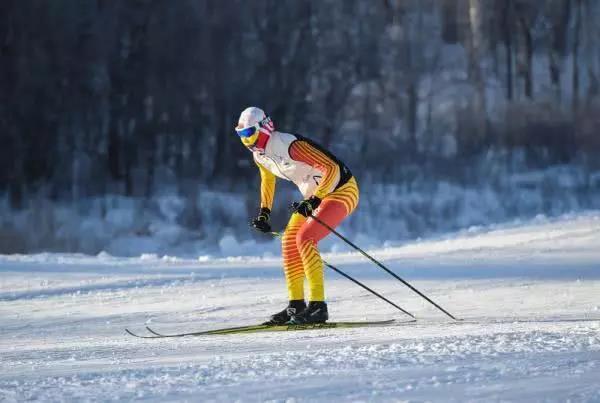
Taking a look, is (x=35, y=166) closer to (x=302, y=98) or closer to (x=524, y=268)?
(x=302, y=98)

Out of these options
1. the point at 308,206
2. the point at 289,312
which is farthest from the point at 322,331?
the point at 308,206

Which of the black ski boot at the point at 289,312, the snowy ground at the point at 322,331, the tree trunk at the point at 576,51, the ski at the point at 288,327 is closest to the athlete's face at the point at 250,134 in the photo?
the black ski boot at the point at 289,312

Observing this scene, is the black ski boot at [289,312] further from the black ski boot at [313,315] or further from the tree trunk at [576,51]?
the tree trunk at [576,51]

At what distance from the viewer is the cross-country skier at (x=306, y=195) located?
20.0 feet

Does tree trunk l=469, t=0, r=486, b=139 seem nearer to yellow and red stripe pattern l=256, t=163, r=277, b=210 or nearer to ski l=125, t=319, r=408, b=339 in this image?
yellow and red stripe pattern l=256, t=163, r=277, b=210

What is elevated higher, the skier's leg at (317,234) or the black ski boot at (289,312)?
the skier's leg at (317,234)

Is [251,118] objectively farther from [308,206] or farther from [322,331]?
[322,331]

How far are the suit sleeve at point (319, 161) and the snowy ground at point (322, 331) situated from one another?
95 centimetres

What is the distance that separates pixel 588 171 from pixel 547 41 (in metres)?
3.03

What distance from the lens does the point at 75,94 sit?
19594mm

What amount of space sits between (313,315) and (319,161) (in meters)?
0.99

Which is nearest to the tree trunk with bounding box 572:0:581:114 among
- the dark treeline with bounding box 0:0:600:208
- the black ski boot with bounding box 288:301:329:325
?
the dark treeline with bounding box 0:0:600:208

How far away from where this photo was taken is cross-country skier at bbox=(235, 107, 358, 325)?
6.09 m

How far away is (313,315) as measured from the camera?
6.09 metres
